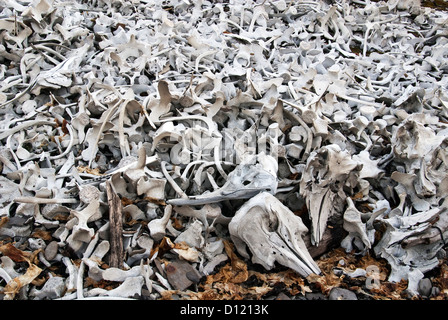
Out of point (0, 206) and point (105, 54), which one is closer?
point (0, 206)

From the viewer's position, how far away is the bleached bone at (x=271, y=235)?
191 cm

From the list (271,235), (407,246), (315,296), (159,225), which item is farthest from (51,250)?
(407,246)

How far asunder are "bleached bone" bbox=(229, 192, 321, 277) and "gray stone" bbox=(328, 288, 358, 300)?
4.6 inches

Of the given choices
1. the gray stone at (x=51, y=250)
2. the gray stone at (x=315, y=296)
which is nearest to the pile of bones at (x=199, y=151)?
the gray stone at (x=51, y=250)

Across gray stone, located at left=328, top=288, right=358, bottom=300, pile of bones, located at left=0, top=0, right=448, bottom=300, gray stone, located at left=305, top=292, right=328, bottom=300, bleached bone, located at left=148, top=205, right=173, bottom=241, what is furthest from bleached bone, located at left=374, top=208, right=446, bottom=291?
bleached bone, located at left=148, top=205, right=173, bottom=241

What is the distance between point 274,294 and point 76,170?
1.36 meters

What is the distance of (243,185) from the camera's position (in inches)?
83.2

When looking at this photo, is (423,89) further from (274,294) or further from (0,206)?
(0,206)

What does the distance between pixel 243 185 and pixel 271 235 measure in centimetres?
32

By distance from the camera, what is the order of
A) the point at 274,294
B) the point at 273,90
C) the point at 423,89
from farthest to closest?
the point at 423,89 < the point at 273,90 < the point at 274,294

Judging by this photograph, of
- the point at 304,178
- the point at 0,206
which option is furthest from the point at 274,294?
the point at 0,206

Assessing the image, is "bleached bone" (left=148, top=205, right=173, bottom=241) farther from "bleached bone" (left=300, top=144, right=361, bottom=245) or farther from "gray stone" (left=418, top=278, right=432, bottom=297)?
"gray stone" (left=418, top=278, right=432, bottom=297)

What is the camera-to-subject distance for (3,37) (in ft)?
10.9

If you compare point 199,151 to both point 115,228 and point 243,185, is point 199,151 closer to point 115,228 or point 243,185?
point 243,185
